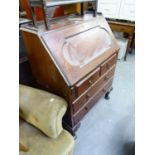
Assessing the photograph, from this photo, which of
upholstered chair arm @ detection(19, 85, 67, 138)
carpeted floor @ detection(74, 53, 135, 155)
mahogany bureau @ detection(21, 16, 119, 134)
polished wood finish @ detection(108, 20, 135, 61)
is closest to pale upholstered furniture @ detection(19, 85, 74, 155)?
upholstered chair arm @ detection(19, 85, 67, 138)

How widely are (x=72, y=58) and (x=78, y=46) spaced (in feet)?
0.48

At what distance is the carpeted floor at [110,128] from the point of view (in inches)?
53.6

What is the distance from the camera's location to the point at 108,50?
1388 mm

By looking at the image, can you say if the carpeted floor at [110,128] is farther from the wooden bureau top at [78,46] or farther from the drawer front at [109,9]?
the drawer front at [109,9]

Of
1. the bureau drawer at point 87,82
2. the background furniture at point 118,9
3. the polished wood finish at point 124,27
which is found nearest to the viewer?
the bureau drawer at point 87,82

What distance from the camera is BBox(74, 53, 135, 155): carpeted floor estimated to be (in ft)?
4.47

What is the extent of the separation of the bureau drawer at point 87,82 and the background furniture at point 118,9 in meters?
1.65

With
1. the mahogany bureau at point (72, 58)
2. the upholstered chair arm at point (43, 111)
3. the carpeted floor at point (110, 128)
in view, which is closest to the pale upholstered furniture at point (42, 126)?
the upholstered chair arm at point (43, 111)

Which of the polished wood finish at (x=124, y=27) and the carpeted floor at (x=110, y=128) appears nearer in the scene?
the carpeted floor at (x=110, y=128)

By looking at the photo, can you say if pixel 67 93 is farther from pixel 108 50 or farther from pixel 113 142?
pixel 113 142

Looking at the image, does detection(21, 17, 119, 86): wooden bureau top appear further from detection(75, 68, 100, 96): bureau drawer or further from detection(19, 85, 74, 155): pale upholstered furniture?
detection(19, 85, 74, 155): pale upholstered furniture

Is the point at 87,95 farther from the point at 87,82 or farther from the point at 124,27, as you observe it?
the point at 124,27

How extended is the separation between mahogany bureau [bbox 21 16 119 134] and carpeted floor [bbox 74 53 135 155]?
0.25 meters
